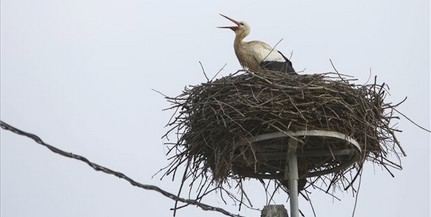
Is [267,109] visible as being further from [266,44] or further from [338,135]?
[266,44]

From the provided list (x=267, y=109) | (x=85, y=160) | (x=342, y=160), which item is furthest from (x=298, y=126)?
(x=85, y=160)

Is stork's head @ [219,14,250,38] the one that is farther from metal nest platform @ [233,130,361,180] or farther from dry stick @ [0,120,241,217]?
dry stick @ [0,120,241,217]

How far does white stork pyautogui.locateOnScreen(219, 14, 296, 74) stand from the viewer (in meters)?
6.71

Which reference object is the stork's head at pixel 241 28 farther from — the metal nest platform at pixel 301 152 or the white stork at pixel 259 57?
the metal nest platform at pixel 301 152

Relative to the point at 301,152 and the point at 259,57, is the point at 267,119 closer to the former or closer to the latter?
the point at 301,152

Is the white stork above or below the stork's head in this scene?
below

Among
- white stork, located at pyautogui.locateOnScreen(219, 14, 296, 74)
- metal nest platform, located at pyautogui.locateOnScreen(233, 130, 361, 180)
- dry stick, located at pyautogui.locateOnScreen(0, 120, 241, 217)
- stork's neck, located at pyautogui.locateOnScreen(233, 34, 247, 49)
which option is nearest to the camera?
dry stick, located at pyautogui.locateOnScreen(0, 120, 241, 217)

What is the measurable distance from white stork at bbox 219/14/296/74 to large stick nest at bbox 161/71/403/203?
105cm

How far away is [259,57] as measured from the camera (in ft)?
22.7

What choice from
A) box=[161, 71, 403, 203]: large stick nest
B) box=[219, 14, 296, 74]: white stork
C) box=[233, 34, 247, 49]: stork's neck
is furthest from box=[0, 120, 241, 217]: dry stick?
box=[233, 34, 247, 49]: stork's neck

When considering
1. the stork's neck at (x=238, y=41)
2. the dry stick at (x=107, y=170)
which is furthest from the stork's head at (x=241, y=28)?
the dry stick at (x=107, y=170)

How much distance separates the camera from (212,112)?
5.24 metres

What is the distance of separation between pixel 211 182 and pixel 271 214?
920mm

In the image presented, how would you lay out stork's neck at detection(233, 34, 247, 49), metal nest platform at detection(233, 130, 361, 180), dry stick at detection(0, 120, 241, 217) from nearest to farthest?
1. dry stick at detection(0, 120, 241, 217)
2. metal nest platform at detection(233, 130, 361, 180)
3. stork's neck at detection(233, 34, 247, 49)
